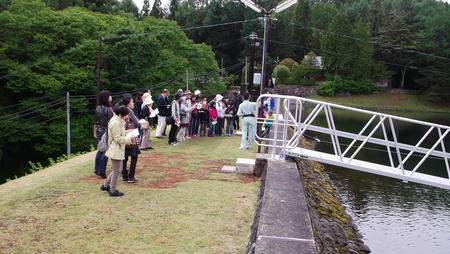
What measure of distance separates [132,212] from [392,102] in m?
63.9

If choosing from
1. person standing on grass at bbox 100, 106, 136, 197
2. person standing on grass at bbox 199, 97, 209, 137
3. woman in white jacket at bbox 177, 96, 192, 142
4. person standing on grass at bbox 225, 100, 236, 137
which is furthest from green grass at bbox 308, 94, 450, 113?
person standing on grass at bbox 100, 106, 136, 197

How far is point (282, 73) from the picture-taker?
2672 inches

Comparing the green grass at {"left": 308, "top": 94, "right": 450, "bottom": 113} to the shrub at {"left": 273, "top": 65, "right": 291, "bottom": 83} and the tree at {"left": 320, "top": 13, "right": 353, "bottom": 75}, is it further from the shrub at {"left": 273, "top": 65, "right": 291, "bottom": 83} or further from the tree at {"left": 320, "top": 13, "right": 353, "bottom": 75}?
the shrub at {"left": 273, "top": 65, "right": 291, "bottom": 83}

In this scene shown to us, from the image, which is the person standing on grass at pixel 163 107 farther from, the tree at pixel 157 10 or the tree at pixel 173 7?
the tree at pixel 173 7

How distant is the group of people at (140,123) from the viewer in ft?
24.4

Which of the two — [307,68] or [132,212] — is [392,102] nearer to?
[307,68]

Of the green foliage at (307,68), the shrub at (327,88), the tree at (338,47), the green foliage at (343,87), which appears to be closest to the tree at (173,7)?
the green foliage at (307,68)

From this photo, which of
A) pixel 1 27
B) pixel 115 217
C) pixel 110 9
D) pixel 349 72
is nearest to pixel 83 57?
pixel 1 27

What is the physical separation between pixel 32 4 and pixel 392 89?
2216 inches

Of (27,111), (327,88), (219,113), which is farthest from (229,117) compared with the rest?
(327,88)

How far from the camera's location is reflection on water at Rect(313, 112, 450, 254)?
12.3 meters

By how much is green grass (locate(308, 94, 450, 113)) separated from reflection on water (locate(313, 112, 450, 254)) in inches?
1691

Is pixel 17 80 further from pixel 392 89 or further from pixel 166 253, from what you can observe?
pixel 392 89

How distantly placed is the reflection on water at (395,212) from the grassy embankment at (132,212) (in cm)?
562
